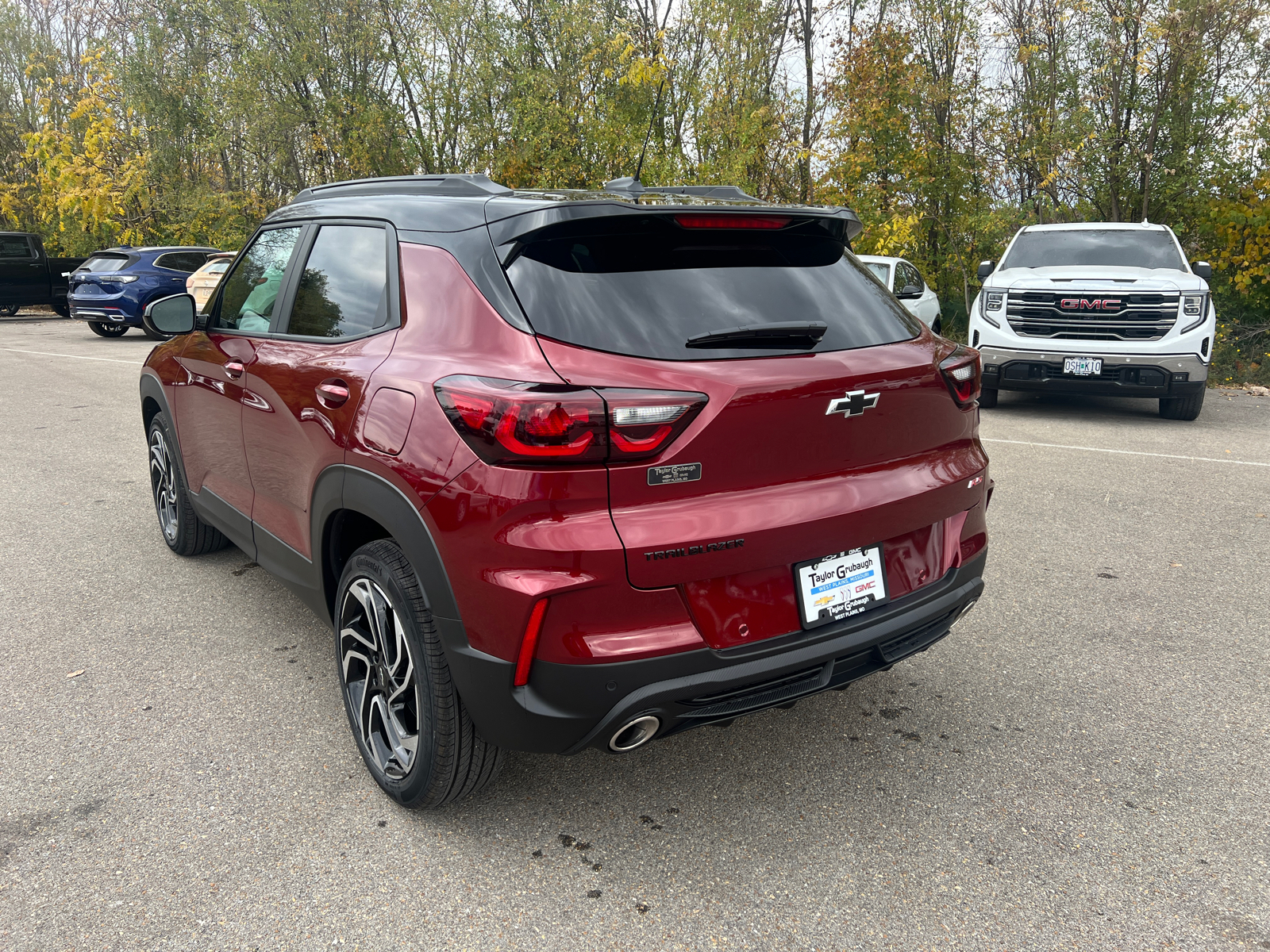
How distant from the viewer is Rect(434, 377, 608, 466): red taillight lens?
219 centimetres

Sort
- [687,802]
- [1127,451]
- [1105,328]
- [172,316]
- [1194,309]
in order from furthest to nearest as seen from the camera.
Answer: [1105,328]
[1194,309]
[1127,451]
[172,316]
[687,802]

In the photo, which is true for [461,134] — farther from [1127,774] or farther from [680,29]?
[1127,774]

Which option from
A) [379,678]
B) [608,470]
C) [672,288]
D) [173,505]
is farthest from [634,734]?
[173,505]

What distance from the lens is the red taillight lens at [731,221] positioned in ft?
8.40

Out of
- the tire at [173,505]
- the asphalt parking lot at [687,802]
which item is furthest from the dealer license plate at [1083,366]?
the tire at [173,505]

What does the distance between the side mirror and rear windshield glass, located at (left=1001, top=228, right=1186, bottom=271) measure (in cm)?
900

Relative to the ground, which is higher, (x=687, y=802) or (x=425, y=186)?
(x=425, y=186)

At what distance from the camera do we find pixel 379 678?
2.85m

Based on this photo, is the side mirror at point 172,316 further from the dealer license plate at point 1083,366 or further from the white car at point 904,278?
the white car at point 904,278

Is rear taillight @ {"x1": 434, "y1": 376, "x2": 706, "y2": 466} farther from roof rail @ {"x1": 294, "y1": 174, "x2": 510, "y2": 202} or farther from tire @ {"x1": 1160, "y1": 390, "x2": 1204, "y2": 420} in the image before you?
tire @ {"x1": 1160, "y1": 390, "x2": 1204, "y2": 420}

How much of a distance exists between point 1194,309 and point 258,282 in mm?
8638

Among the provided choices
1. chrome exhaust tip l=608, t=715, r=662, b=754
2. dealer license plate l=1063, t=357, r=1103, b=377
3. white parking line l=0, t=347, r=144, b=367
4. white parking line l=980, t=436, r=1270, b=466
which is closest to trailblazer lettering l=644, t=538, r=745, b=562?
chrome exhaust tip l=608, t=715, r=662, b=754

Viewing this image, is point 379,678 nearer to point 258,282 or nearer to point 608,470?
point 608,470

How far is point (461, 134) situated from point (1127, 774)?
21.9 m
